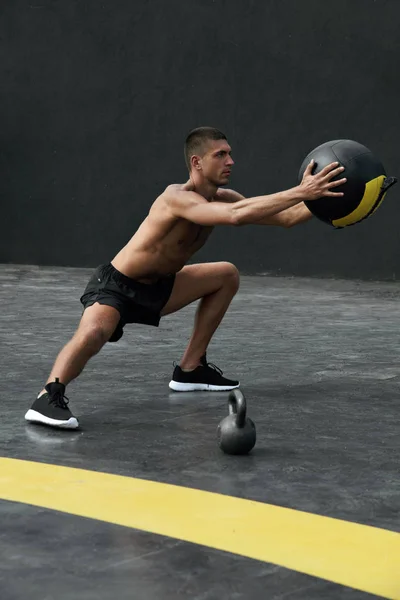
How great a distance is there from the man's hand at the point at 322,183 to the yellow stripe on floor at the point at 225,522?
156 centimetres

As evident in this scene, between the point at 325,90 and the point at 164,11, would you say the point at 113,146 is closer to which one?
the point at 164,11

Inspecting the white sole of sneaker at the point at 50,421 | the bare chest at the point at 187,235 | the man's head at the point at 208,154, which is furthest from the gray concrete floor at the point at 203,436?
the man's head at the point at 208,154

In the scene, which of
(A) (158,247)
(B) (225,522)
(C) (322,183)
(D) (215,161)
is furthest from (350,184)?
(B) (225,522)

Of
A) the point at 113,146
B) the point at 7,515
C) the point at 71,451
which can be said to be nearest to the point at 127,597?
the point at 7,515

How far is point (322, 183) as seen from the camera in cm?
503

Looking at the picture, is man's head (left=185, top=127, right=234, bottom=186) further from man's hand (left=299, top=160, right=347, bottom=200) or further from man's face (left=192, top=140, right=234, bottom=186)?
man's hand (left=299, top=160, right=347, bottom=200)

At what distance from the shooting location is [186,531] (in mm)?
3600

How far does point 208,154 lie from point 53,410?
1517 mm

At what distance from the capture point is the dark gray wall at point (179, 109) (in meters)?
Result: 12.7

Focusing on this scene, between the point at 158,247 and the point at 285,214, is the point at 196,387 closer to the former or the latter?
the point at 158,247

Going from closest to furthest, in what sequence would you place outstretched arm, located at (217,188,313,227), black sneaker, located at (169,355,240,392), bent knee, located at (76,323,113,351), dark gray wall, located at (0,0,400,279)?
bent knee, located at (76,323,113,351), outstretched arm, located at (217,188,313,227), black sneaker, located at (169,355,240,392), dark gray wall, located at (0,0,400,279)

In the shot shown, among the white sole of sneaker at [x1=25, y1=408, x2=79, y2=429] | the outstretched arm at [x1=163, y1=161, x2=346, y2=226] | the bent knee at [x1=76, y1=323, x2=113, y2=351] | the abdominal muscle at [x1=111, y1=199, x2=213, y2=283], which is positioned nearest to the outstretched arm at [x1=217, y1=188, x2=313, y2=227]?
the abdominal muscle at [x1=111, y1=199, x2=213, y2=283]

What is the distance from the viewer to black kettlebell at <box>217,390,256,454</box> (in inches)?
183

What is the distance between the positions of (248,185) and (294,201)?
8243 mm
